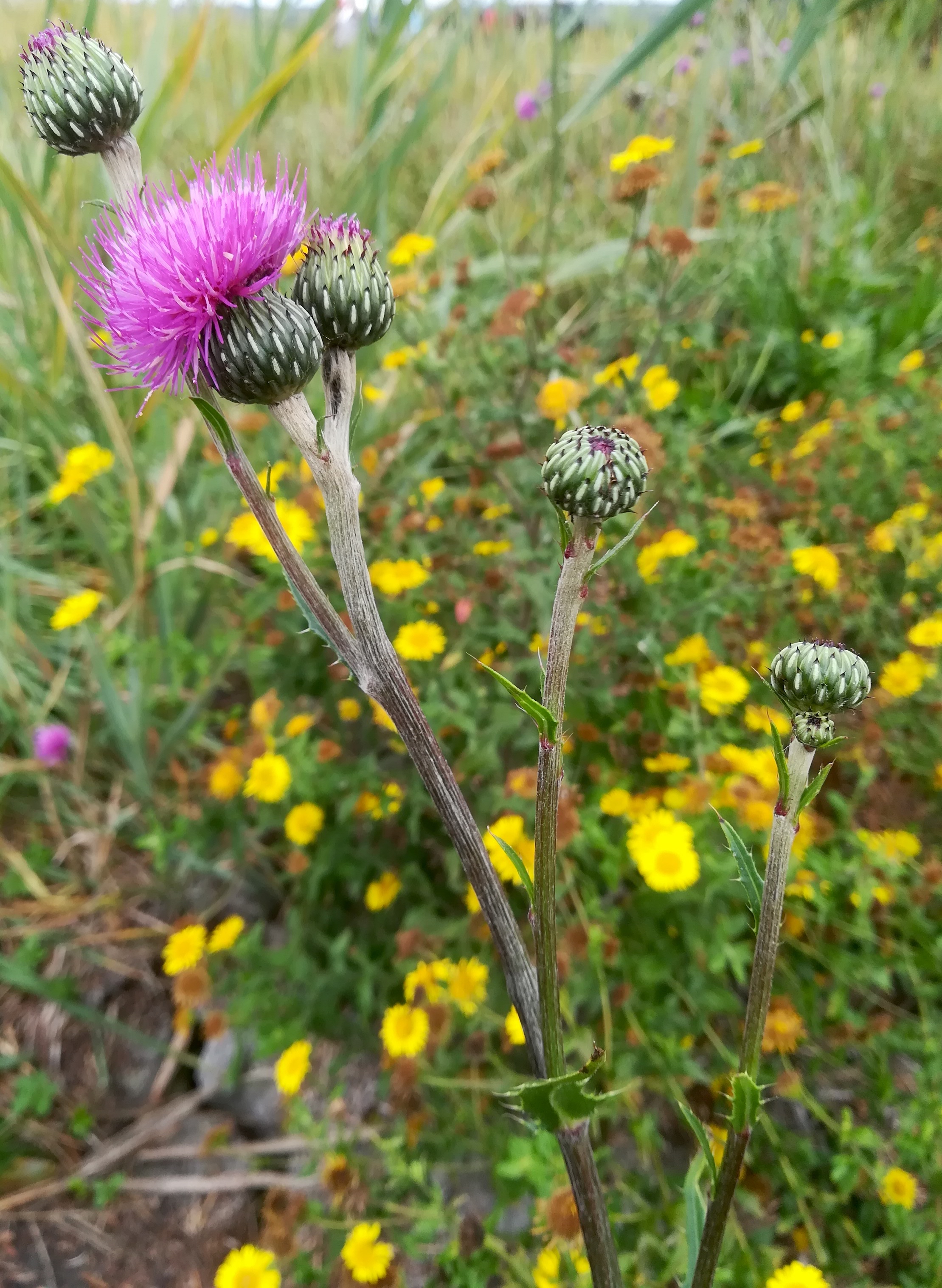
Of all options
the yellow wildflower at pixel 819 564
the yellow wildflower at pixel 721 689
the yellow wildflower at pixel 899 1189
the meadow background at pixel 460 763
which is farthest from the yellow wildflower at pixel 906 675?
the yellow wildflower at pixel 899 1189

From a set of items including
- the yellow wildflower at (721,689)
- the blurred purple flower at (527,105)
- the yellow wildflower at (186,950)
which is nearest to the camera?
the yellow wildflower at (721,689)

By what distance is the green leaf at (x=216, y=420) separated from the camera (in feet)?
2.18

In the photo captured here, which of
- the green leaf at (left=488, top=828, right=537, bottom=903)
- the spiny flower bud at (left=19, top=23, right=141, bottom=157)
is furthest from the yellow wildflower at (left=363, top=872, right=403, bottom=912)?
the spiny flower bud at (left=19, top=23, right=141, bottom=157)

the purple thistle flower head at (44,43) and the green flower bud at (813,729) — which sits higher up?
the purple thistle flower head at (44,43)

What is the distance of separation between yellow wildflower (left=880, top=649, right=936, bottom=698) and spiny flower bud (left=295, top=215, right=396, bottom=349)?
4.87ft

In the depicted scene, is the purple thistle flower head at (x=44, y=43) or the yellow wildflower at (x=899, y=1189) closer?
the purple thistle flower head at (x=44, y=43)

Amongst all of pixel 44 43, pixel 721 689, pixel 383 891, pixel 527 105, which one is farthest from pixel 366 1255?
pixel 527 105

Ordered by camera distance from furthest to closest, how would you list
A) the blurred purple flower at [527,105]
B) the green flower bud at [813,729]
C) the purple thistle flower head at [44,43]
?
the blurred purple flower at [527,105], the purple thistle flower head at [44,43], the green flower bud at [813,729]

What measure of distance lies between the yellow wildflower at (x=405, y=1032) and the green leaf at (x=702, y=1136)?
82 cm

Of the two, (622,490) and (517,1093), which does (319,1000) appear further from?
(622,490)

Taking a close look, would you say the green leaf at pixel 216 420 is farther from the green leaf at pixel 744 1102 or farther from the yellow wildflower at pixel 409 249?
the yellow wildflower at pixel 409 249

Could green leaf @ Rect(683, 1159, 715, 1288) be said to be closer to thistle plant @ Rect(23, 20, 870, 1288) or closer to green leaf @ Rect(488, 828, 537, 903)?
thistle plant @ Rect(23, 20, 870, 1288)

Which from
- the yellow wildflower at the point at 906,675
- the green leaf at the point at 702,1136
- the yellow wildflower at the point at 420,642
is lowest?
the green leaf at the point at 702,1136

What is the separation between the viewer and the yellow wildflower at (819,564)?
1.84 meters
